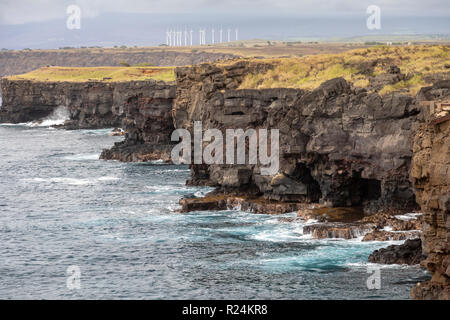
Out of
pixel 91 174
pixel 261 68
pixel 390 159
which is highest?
pixel 261 68

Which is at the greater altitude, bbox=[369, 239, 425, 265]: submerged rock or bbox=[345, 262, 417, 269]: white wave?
bbox=[369, 239, 425, 265]: submerged rock

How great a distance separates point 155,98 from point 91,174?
19888mm

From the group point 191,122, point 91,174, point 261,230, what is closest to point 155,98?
point 91,174

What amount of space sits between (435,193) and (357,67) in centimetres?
5041

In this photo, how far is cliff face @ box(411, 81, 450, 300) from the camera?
123ft

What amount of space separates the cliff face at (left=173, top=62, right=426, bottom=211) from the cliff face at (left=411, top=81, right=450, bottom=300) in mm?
21629

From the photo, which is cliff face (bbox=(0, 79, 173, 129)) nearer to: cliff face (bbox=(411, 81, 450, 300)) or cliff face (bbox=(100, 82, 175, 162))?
cliff face (bbox=(100, 82, 175, 162))

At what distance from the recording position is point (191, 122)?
90.6 m

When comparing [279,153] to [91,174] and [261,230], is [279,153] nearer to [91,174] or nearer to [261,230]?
[261,230]

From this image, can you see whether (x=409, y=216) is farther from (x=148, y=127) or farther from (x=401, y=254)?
(x=148, y=127)

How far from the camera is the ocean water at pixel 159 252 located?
162 feet

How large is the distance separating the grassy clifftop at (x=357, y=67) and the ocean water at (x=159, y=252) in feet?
45.0

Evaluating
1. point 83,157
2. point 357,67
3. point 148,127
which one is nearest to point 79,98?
point 83,157

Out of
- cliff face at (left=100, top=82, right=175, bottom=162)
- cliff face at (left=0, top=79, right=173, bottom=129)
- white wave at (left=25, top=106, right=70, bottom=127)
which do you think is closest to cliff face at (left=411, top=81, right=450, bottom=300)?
cliff face at (left=100, top=82, right=175, bottom=162)
